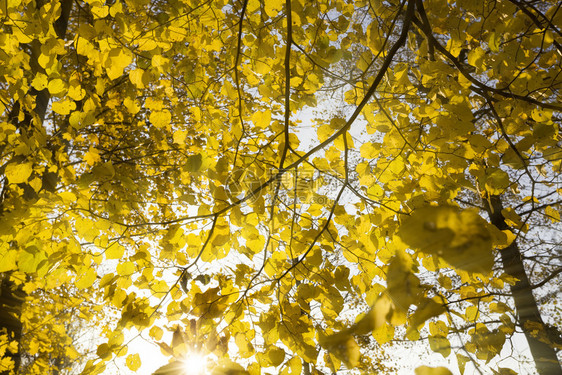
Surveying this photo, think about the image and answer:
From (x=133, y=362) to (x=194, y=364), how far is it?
50cm

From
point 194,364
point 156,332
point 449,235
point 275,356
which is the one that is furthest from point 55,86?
point 449,235

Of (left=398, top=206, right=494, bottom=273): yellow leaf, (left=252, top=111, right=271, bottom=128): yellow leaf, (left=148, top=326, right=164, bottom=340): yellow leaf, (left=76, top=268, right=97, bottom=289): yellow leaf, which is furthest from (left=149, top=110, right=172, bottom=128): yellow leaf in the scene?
(left=398, top=206, right=494, bottom=273): yellow leaf

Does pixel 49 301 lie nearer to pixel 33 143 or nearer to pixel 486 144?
pixel 33 143

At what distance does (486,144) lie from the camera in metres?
1.54

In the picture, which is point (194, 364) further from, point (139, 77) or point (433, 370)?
point (139, 77)

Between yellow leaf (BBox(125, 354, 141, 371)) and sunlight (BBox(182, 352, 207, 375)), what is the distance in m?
0.40

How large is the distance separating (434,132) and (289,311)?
1143 mm

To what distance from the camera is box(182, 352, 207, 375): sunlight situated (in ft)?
3.64

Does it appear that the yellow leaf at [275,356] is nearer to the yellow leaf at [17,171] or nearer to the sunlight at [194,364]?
the sunlight at [194,364]

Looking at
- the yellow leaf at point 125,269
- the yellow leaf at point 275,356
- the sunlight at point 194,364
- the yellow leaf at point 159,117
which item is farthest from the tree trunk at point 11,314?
the yellow leaf at point 275,356

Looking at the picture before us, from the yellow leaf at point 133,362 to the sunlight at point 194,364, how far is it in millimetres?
398

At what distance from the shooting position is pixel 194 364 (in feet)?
3.90

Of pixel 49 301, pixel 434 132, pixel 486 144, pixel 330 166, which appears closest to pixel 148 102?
pixel 330 166

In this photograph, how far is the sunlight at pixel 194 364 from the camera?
1108mm
